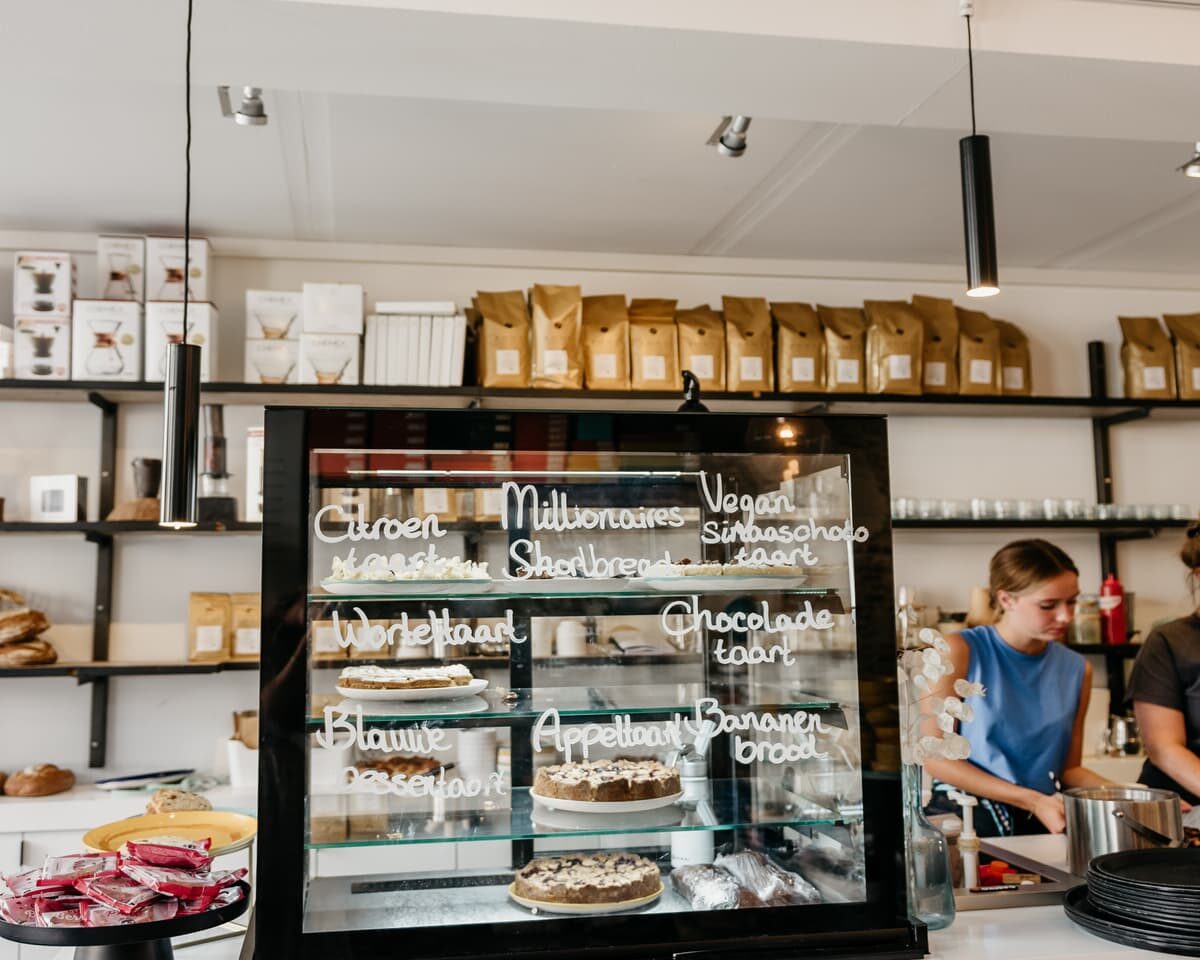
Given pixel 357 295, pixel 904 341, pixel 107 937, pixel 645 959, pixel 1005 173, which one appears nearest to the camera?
pixel 107 937

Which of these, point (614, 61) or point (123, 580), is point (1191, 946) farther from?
point (123, 580)

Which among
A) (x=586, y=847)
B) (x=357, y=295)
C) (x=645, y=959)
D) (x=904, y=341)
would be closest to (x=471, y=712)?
(x=586, y=847)

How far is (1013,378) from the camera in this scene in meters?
3.91

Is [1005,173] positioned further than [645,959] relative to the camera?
Yes

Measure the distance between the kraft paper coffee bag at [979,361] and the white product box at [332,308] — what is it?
2110 millimetres

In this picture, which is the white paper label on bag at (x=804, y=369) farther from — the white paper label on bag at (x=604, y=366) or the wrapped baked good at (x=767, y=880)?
the wrapped baked good at (x=767, y=880)

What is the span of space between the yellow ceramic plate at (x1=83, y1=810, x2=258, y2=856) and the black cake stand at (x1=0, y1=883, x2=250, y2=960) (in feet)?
0.79

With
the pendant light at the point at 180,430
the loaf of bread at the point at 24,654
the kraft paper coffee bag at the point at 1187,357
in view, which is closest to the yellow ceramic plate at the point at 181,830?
the pendant light at the point at 180,430

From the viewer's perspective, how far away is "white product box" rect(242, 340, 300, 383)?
136 inches

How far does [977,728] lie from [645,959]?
1.53 metres

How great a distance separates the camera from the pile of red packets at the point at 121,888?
1374mm

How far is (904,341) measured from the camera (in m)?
3.74

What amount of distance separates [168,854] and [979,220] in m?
1.58

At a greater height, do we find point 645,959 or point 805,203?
point 805,203
